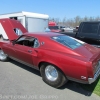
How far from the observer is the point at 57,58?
11.9 ft

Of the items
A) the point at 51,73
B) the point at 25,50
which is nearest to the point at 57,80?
the point at 51,73

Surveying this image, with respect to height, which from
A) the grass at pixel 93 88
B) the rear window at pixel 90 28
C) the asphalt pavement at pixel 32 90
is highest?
the rear window at pixel 90 28

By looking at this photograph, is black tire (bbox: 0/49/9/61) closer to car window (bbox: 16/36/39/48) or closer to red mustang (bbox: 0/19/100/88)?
red mustang (bbox: 0/19/100/88)

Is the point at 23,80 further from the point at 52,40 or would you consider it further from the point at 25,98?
the point at 52,40

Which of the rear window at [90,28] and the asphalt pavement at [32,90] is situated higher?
the rear window at [90,28]

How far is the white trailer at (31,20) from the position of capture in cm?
1153

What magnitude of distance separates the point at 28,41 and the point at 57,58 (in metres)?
1.63

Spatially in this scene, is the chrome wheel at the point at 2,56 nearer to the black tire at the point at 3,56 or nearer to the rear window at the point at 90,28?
the black tire at the point at 3,56

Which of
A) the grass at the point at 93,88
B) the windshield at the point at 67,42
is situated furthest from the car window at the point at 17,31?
the grass at the point at 93,88

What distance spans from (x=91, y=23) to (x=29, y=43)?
9.93 ft

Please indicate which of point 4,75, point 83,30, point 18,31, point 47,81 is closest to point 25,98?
point 47,81

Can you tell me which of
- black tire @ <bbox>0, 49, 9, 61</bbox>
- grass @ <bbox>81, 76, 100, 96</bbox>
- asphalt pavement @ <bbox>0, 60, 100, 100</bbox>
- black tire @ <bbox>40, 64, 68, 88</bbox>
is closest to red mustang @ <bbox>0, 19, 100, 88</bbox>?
black tire @ <bbox>40, 64, 68, 88</bbox>

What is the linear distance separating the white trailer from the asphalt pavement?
7.41 m

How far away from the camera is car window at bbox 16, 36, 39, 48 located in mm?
4423
